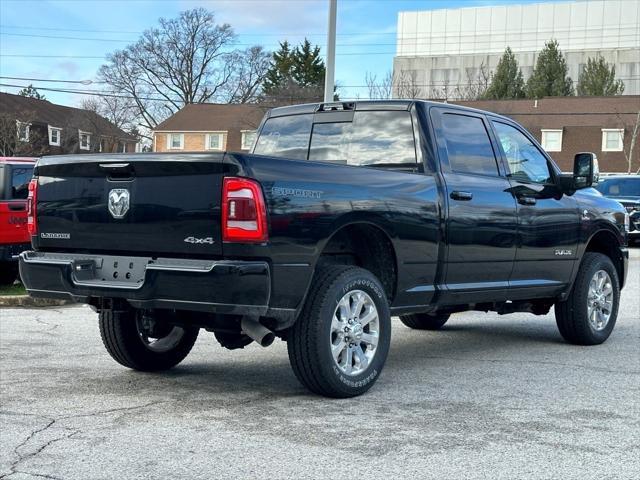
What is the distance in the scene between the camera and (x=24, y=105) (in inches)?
2662

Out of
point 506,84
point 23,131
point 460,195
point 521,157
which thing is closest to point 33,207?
point 460,195

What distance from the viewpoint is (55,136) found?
227ft

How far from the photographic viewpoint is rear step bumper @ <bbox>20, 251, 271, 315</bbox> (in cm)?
528

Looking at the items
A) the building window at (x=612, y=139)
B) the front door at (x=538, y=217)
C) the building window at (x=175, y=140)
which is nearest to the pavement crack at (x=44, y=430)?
the front door at (x=538, y=217)

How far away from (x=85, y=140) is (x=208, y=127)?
34.9ft

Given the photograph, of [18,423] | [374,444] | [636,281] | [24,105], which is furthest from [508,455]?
[24,105]

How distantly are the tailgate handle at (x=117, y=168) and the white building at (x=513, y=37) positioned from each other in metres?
94.4

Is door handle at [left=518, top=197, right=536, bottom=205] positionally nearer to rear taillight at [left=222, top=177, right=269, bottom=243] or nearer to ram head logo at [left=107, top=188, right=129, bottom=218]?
rear taillight at [left=222, top=177, right=269, bottom=243]

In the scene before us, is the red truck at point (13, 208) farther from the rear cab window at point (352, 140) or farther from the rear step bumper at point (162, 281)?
the rear step bumper at point (162, 281)

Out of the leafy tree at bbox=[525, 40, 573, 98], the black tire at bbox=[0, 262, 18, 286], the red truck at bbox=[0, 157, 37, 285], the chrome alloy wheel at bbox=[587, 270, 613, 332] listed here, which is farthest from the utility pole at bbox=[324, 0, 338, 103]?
the leafy tree at bbox=[525, 40, 573, 98]

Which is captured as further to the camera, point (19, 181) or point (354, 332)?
point (19, 181)

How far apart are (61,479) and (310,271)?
6.58 feet

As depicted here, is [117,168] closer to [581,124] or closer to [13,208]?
[13,208]

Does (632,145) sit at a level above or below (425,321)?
above
